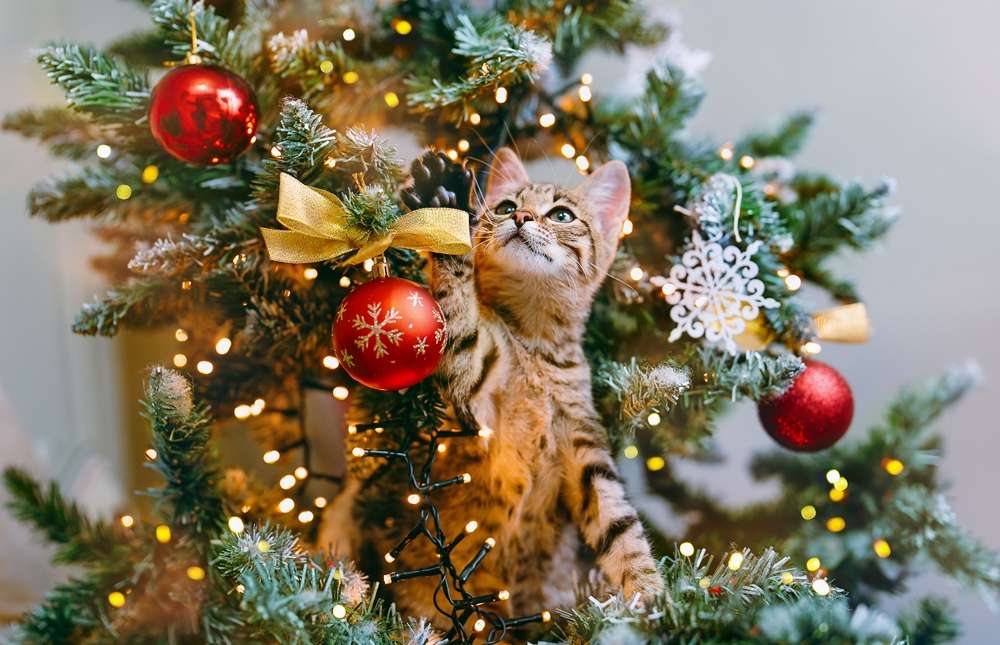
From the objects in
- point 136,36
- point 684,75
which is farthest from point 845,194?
point 136,36

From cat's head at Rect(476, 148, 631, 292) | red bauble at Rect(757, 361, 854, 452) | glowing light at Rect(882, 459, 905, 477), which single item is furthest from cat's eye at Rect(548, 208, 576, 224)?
glowing light at Rect(882, 459, 905, 477)

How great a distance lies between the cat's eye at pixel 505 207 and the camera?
0.64 metres

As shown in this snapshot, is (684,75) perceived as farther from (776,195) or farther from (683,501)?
(683,501)

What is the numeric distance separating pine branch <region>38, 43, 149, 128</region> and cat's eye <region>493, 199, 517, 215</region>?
1.11 ft

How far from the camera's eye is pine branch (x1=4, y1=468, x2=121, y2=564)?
0.76 meters

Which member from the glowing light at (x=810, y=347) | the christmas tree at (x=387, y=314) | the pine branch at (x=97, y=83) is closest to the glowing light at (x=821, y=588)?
the christmas tree at (x=387, y=314)

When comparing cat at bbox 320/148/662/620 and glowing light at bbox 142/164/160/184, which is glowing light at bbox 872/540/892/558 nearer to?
cat at bbox 320/148/662/620

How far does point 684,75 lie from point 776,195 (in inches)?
7.4

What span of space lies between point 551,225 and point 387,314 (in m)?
0.18

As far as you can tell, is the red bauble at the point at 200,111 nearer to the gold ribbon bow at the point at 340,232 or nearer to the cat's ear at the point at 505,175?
the gold ribbon bow at the point at 340,232

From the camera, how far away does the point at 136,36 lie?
2.79 ft

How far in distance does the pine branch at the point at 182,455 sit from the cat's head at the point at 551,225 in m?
0.28

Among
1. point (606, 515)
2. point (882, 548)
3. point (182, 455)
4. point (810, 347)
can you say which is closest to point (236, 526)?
point (182, 455)

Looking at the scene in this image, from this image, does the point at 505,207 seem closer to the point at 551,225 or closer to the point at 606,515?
the point at 551,225
